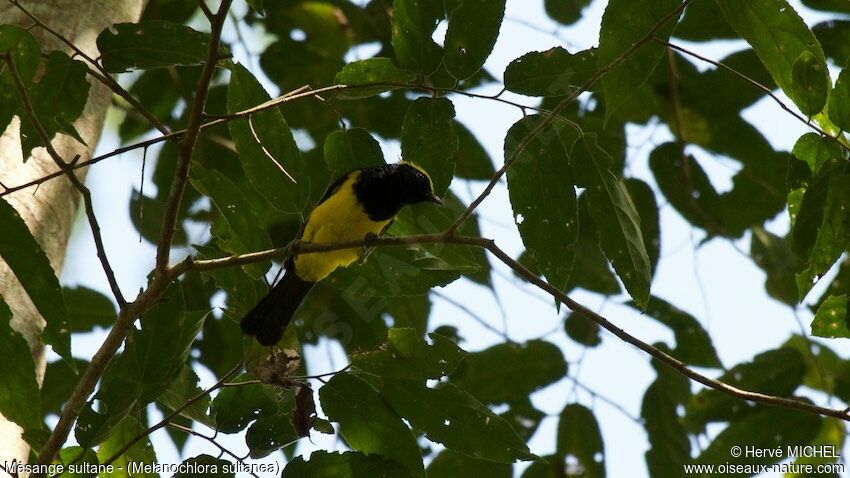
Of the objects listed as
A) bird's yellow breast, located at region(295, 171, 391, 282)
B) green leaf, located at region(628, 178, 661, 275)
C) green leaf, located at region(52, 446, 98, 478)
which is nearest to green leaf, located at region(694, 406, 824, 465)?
A: green leaf, located at region(628, 178, 661, 275)

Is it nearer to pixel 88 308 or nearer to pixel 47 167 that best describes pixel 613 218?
pixel 47 167

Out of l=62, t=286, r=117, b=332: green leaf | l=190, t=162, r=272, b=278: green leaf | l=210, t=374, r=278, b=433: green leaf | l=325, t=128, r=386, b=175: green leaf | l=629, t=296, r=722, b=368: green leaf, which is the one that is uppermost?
l=62, t=286, r=117, b=332: green leaf

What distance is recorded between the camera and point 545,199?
225 centimetres

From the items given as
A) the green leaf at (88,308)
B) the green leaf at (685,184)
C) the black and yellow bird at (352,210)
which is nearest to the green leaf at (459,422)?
the black and yellow bird at (352,210)

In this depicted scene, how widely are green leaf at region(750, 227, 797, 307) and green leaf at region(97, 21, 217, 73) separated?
9.92 ft

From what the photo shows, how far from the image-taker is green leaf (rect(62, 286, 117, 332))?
3.81 meters

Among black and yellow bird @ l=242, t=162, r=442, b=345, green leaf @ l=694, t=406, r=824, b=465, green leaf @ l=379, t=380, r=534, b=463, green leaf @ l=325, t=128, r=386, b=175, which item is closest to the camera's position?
green leaf @ l=379, t=380, r=534, b=463

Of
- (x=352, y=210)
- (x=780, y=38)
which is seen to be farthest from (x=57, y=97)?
(x=780, y=38)

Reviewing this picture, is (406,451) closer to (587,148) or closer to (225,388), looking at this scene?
(225,388)

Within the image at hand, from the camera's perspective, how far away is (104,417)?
2.02 m

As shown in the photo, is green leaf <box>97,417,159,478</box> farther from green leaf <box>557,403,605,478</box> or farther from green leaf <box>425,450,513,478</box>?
green leaf <box>557,403,605,478</box>

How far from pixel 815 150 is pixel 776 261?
2292 mm

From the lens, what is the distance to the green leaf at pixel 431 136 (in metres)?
2.33

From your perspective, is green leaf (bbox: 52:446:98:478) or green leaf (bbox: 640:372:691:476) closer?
green leaf (bbox: 52:446:98:478)
